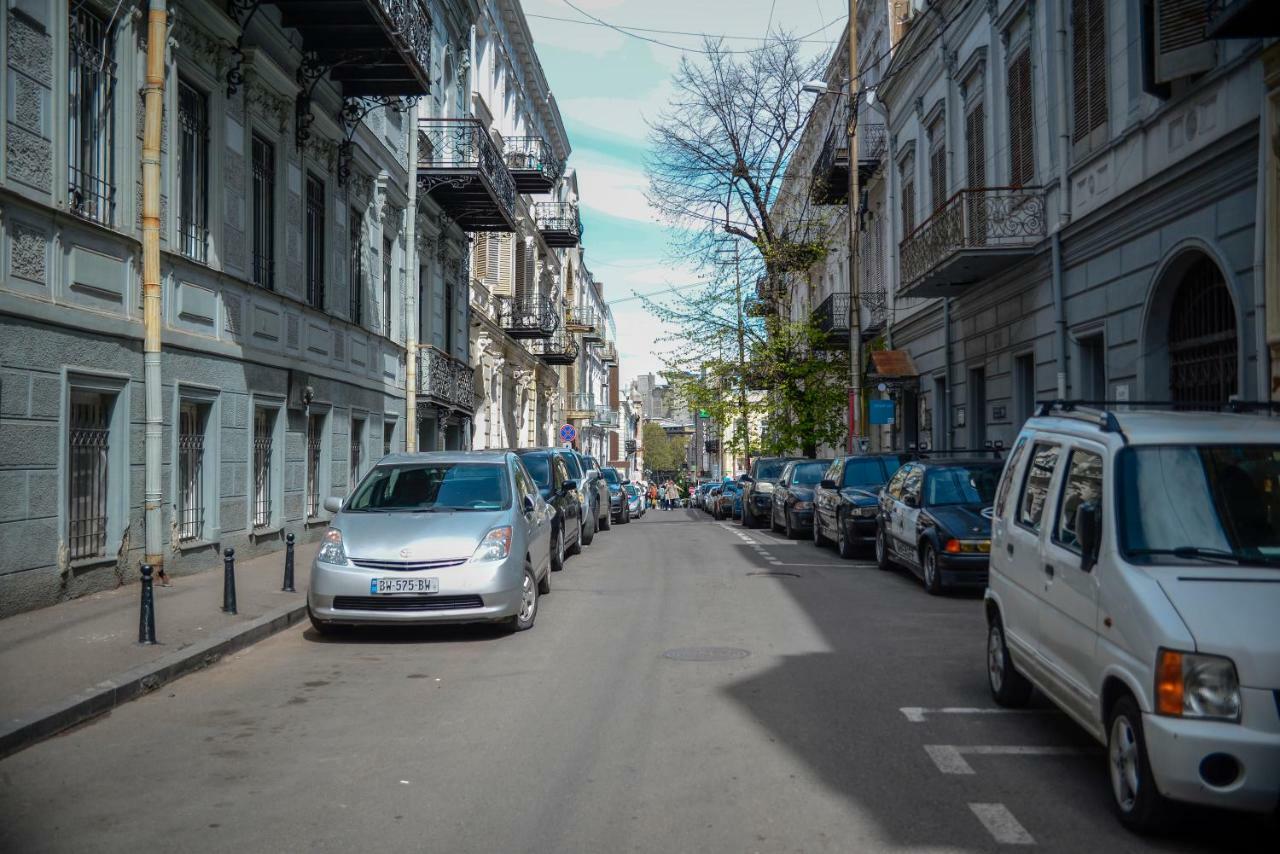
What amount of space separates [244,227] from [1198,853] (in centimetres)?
1441

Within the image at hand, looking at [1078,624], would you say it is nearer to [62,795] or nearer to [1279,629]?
[1279,629]

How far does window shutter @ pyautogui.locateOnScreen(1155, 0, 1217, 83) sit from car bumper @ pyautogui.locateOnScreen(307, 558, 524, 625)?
10.00m

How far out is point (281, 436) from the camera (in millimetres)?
17312

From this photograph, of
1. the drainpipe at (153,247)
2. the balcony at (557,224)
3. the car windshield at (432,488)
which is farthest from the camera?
the balcony at (557,224)

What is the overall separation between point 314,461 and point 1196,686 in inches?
663

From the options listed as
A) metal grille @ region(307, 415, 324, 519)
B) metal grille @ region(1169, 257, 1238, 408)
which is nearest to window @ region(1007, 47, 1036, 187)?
metal grille @ region(1169, 257, 1238, 408)

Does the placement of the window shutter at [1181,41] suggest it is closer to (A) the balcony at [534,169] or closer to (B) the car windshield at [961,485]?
(B) the car windshield at [961,485]

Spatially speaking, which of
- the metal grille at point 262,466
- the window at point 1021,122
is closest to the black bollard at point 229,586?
the metal grille at point 262,466

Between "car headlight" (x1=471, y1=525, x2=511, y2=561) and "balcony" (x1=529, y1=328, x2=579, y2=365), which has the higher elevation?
"balcony" (x1=529, y1=328, x2=579, y2=365)

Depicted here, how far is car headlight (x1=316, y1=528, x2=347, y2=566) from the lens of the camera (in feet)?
32.1

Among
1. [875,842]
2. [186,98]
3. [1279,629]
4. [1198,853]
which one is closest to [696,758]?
[875,842]

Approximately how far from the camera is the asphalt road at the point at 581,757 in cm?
490

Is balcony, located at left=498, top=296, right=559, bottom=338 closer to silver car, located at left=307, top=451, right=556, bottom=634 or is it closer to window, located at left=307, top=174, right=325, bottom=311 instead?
window, located at left=307, top=174, right=325, bottom=311

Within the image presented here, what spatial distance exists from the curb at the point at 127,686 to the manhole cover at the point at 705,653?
3.60 m
